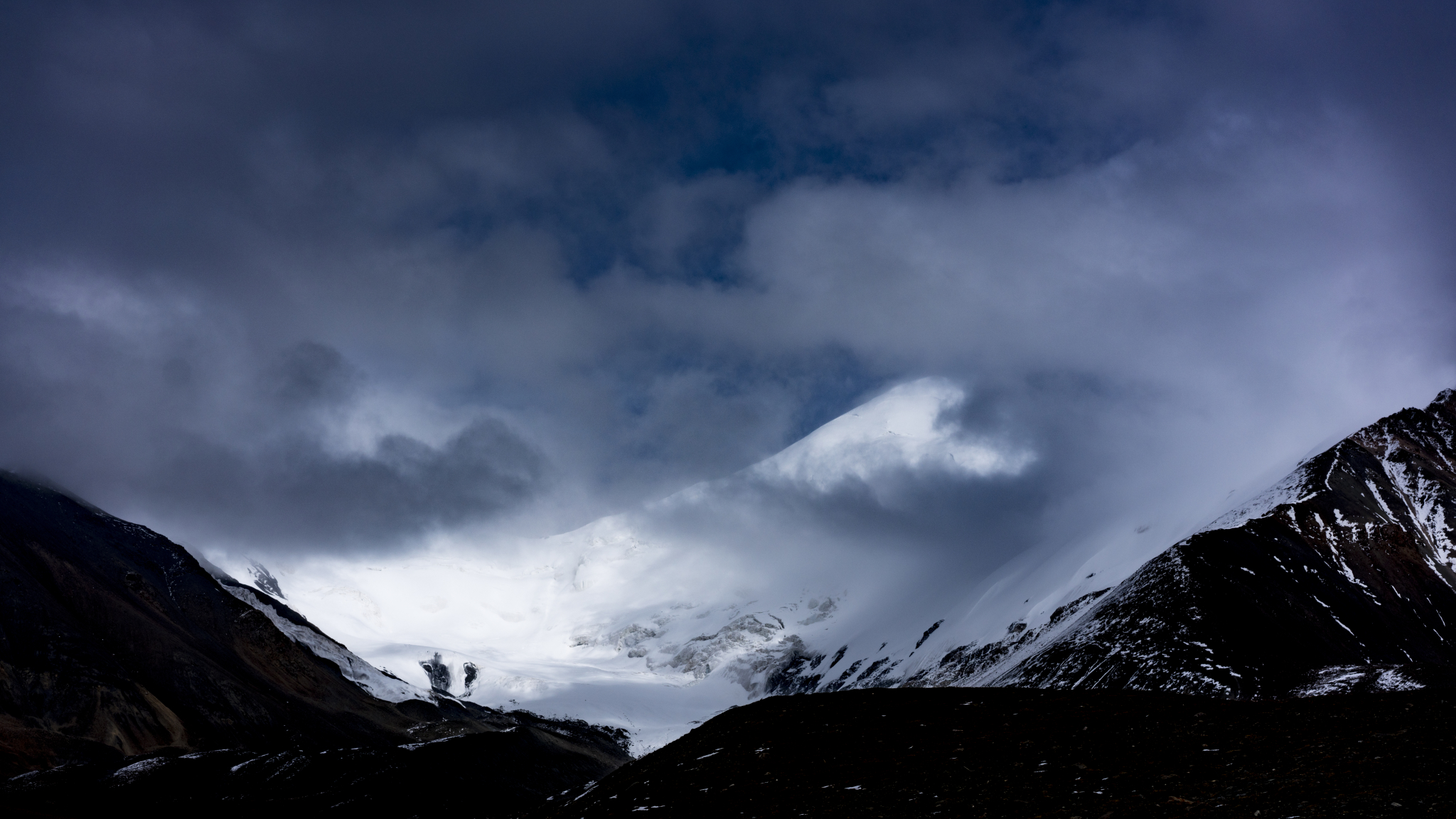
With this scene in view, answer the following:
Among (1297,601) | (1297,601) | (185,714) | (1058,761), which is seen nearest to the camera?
(1058,761)

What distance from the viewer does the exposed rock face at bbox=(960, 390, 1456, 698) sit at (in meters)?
92.2

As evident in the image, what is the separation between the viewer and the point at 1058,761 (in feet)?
77.9

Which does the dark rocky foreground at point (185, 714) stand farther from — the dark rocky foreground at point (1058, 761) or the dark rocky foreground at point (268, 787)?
the dark rocky foreground at point (1058, 761)

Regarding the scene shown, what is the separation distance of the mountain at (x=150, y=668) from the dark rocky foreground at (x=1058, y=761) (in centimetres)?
6807

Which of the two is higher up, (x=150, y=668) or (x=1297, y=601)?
(x=150, y=668)

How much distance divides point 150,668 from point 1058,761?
141877 millimetres

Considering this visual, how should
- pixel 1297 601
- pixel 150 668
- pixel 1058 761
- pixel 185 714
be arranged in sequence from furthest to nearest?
1. pixel 150 668
2. pixel 185 714
3. pixel 1297 601
4. pixel 1058 761

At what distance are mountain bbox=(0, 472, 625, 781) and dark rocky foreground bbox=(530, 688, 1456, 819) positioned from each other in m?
68.1

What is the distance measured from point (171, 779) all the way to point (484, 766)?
119 feet

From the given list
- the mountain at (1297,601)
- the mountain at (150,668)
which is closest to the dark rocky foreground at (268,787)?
the mountain at (150,668)

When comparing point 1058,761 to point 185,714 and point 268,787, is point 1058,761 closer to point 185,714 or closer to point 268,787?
point 268,787

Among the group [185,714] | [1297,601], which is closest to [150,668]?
[185,714]

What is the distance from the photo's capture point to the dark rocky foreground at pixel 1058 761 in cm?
1817

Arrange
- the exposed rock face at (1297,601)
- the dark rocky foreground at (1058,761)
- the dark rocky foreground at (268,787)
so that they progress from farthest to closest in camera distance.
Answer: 1. the exposed rock face at (1297,601)
2. the dark rocky foreground at (268,787)
3. the dark rocky foreground at (1058,761)
